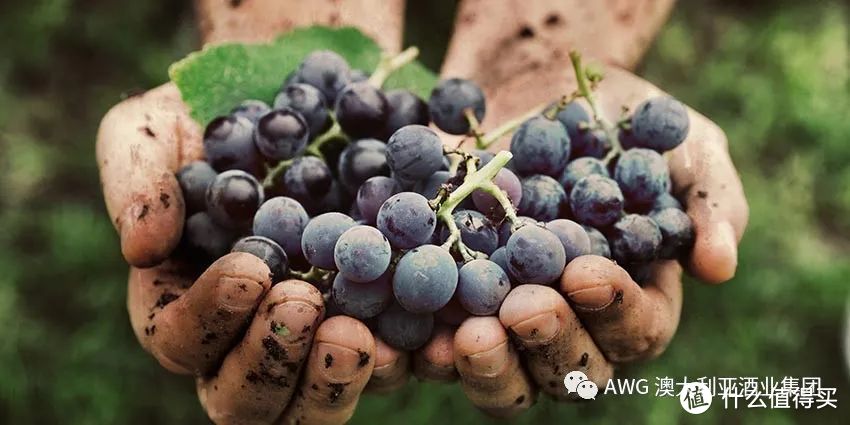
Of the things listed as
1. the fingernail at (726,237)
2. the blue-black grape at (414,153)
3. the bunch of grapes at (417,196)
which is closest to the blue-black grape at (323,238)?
the bunch of grapes at (417,196)

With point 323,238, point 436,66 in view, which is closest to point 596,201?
point 323,238

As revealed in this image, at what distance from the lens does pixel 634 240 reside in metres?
1.21

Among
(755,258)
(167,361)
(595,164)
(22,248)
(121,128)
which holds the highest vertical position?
(121,128)

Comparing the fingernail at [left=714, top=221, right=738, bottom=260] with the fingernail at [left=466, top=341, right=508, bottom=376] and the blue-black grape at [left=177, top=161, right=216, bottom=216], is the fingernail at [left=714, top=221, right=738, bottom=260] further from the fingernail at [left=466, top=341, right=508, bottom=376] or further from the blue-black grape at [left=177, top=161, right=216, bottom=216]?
the blue-black grape at [left=177, top=161, right=216, bottom=216]

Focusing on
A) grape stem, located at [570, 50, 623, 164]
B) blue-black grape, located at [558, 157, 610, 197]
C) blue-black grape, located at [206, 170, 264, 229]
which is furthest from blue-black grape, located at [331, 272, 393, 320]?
grape stem, located at [570, 50, 623, 164]

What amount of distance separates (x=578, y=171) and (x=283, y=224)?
0.43m

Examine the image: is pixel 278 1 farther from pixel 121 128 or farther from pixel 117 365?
pixel 117 365

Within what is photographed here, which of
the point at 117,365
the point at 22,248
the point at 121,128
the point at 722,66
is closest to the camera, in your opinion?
the point at 121,128

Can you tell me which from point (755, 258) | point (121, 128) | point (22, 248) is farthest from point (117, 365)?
point (755, 258)

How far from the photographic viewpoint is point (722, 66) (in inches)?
115

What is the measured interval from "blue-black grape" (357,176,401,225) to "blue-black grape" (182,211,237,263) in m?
0.22

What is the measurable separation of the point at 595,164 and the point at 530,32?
0.74 metres

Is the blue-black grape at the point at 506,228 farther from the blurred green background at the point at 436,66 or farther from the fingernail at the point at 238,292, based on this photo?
the blurred green background at the point at 436,66

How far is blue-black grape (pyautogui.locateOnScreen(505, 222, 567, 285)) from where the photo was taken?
3.51 feet
